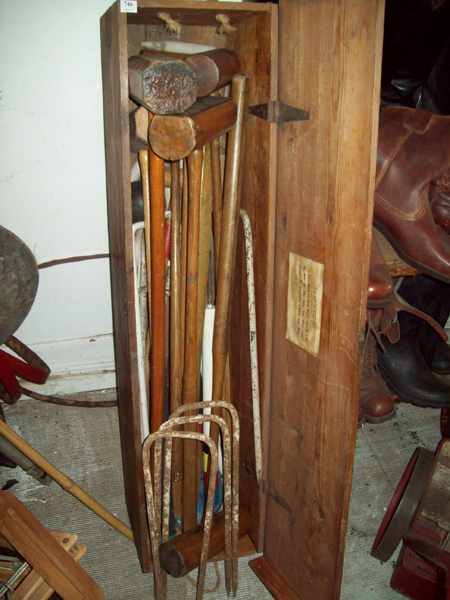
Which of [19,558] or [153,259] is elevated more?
[153,259]

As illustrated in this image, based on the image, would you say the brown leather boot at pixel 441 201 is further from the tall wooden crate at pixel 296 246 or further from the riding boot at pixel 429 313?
the riding boot at pixel 429 313

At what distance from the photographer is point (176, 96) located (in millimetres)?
1143

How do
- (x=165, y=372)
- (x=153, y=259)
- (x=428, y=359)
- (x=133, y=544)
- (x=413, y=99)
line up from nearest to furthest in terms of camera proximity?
(x=153, y=259) → (x=165, y=372) → (x=133, y=544) → (x=413, y=99) → (x=428, y=359)

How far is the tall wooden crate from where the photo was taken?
41.9 inches

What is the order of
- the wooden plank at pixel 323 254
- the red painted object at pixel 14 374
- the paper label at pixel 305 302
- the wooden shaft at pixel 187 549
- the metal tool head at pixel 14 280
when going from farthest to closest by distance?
the red painted object at pixel 14 374 < the metal tool head at pixel 14 280 < the wooden shaft at pixel 187 549 < the paper label at pixel 305 302 < the wooden plank at pixel 323 254

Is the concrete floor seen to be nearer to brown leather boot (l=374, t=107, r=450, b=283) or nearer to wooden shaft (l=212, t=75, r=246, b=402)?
wooden shaft (l=212, t=75, r=246, b=402)

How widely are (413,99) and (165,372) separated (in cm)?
134

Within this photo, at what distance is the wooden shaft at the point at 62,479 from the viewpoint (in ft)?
5.30

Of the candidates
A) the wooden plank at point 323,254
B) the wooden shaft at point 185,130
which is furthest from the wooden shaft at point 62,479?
the wooden shaft at point 185,130

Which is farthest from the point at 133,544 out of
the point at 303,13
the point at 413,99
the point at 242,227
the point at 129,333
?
the point at 413,99

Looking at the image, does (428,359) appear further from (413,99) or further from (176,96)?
(176,96)

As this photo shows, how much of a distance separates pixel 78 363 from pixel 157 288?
43.1 inches

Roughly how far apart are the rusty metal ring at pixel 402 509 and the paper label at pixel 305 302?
30.8 inches

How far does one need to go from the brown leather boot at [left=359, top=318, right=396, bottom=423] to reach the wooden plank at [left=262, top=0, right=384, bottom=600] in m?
0.53
